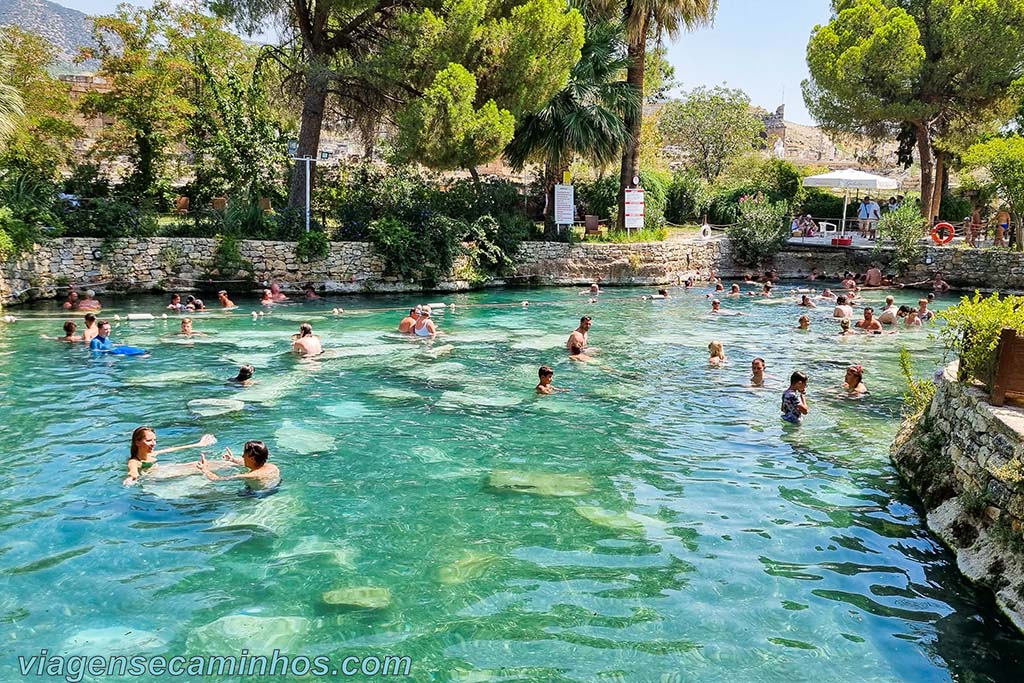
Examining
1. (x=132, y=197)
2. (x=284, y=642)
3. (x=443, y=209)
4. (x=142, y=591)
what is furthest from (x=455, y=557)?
(x=132, y=197)

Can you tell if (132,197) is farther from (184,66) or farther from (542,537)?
(542,537)

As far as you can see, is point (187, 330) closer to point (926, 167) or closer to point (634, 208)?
point (634, 208)

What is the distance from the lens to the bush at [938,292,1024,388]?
8766mm

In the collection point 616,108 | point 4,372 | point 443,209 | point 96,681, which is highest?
point 616,108

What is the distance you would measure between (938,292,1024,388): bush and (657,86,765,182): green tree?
165 ft

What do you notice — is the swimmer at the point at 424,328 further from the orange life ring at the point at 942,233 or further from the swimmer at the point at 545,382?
the orange life ring at the point at 942,233

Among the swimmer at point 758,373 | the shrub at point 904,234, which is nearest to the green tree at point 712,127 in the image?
the shrub at point 904,234

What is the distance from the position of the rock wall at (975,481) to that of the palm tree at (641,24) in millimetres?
22976

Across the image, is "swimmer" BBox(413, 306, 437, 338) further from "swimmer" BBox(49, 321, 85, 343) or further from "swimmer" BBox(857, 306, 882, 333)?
"swimmer" BBox(857, 306, 882, 333)

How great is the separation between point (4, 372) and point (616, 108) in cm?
2279

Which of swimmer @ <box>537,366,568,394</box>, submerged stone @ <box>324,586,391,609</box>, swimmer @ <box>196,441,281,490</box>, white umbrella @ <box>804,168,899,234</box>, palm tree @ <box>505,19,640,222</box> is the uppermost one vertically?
palm tree @ <box>505,19,640,222</box>

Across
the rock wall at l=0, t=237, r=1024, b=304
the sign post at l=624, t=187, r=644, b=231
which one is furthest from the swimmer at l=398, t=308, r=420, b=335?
the sign post at l=624, t=187, r=644, b=231

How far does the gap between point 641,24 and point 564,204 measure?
7158mm

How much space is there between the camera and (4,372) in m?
15.4
